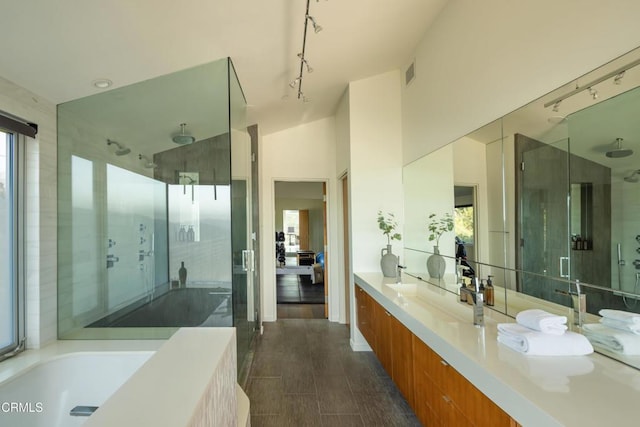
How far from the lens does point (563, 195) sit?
1728 mm

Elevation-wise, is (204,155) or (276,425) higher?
(204,155)

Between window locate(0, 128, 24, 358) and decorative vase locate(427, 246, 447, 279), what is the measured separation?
10.4ft

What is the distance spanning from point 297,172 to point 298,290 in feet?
10.1

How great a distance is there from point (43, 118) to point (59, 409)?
1.98 meters

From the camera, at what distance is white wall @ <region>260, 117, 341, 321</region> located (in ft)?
16.7

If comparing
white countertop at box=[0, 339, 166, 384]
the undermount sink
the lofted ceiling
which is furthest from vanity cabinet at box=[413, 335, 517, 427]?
the lofted ceiling

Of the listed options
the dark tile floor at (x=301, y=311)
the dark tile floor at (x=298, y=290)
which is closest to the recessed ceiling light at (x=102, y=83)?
the dark tile floor at (x=301, y=311)

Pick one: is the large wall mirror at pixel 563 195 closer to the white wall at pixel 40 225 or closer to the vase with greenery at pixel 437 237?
the vase with greenery at pixel 437 237

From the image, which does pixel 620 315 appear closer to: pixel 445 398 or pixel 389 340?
pixel 445 398

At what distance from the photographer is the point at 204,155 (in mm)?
2594

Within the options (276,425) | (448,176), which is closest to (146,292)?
(276,425)

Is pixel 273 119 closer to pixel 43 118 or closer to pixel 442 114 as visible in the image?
pixel 442 114

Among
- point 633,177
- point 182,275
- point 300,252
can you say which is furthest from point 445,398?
point 300,252

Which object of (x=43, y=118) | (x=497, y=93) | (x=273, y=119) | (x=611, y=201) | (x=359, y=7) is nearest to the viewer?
(x=611, y=201)
